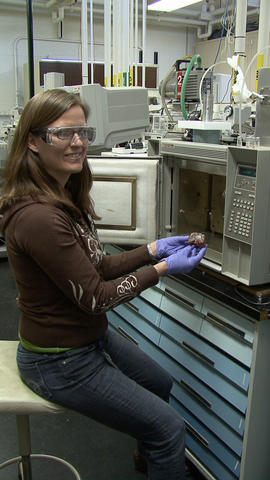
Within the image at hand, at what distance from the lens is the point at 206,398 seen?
1554mm

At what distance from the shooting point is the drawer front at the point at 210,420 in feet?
4.70

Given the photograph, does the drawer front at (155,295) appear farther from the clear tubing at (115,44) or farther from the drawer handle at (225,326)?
the clear tubing at (115,44)

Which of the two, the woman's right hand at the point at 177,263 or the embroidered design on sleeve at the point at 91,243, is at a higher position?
the embroidered design on sleeve at the point at 91,243

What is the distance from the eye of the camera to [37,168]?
121 cm

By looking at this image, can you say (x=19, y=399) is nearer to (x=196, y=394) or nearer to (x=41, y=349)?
(x=41, y=349)

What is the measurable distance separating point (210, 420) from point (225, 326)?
0.36 meters

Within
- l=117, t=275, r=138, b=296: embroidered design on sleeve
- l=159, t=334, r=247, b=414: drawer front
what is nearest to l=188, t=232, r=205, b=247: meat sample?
l=117, t=275, r=138, b=296: embroidered design on sleeve

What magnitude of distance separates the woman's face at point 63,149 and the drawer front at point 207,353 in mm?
766

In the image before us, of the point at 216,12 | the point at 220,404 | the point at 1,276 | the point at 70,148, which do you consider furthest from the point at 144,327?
the point at 216,12

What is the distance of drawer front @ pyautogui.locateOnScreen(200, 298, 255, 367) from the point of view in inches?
53.2

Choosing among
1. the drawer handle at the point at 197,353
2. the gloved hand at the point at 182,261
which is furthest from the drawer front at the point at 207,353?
the gloved hand at the point at 182,261

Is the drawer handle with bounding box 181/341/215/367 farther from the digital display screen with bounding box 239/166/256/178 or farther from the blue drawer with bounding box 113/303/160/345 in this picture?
the digital display screen with bounding box 239/166/256/178

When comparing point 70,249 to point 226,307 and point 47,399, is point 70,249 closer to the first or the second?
point 47,399

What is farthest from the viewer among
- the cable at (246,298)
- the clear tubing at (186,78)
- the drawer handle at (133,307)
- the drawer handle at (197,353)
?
the drawer handle at (133,307)
